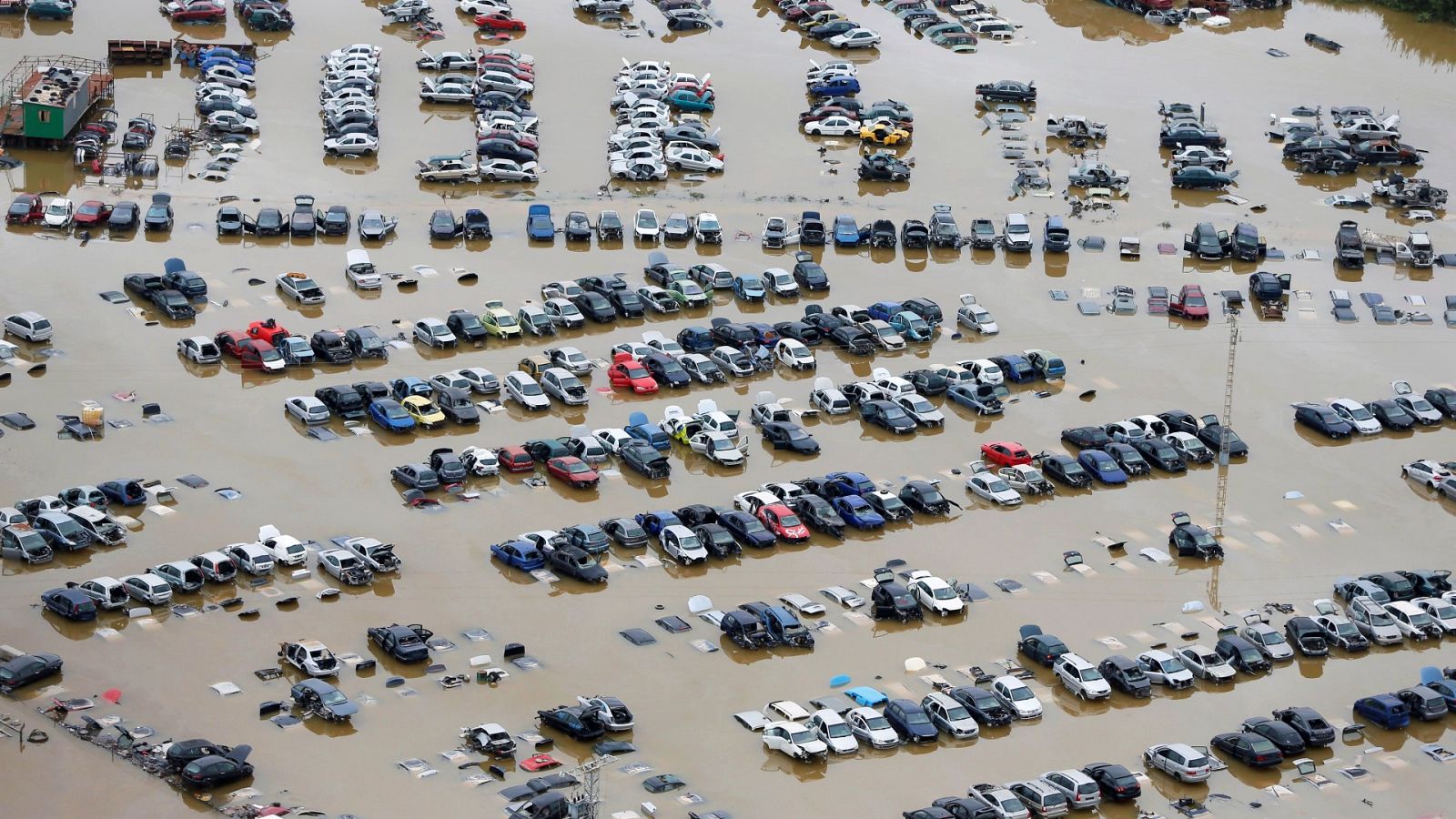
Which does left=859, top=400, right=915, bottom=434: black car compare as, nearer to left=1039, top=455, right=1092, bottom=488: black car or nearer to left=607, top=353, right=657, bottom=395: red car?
left=1039, top=455, right=1092, bottom=488: black car

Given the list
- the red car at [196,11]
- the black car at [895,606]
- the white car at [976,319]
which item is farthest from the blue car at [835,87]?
the black car at [895,606]

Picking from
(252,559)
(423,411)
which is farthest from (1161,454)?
(252,559)

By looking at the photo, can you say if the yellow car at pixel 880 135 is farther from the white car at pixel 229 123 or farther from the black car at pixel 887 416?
the black car at pixel 887 416

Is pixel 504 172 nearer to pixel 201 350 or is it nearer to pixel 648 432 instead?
pixel 201 350

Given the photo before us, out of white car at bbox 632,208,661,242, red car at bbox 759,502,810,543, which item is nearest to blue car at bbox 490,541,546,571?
A: red car at bbox 759,502,810,543

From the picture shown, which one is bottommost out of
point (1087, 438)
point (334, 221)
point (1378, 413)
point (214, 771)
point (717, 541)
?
point (214, 771)

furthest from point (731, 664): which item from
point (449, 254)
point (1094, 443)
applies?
point (449, 254)

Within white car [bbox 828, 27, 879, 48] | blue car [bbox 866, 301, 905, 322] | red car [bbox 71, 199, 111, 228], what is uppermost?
white car [bbox 828, 27, 879, 48]
